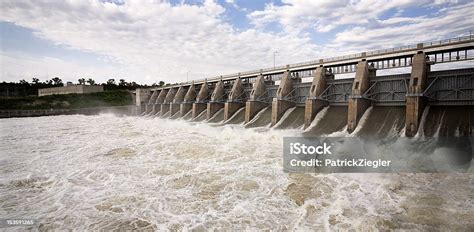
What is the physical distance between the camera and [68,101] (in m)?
65.1

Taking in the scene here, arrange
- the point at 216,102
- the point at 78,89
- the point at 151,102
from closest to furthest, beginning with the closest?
the point at 216,102 < the point at 151,102 < the point at 78,89

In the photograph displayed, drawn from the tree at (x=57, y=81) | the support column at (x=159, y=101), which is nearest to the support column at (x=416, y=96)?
the support column at (x=159, y=101)

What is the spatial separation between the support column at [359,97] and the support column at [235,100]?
594 inches

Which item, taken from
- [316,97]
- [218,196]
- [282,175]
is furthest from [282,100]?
[218,196]

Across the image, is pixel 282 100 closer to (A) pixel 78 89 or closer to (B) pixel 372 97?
(B) pixel 372 97

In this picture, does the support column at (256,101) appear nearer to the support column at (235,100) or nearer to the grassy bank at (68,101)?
the support column at (235,100)

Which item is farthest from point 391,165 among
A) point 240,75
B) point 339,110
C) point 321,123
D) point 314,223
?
point 240,75

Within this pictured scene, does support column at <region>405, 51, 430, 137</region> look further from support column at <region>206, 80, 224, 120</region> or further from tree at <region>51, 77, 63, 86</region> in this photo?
tree at <region>51, 77, 63, 86</region>

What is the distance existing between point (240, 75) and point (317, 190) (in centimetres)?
2593

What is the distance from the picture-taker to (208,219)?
25.3 ft

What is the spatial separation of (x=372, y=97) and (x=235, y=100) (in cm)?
1579

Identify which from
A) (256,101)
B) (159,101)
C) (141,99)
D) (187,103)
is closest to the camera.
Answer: (256,101)

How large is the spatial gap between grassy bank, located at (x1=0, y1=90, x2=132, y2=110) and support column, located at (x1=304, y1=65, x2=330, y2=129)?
58803 millimetres

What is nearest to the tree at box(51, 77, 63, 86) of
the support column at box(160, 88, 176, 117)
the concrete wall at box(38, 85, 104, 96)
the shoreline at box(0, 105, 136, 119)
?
the concrete wall at box(38, 85, 104, 96)
